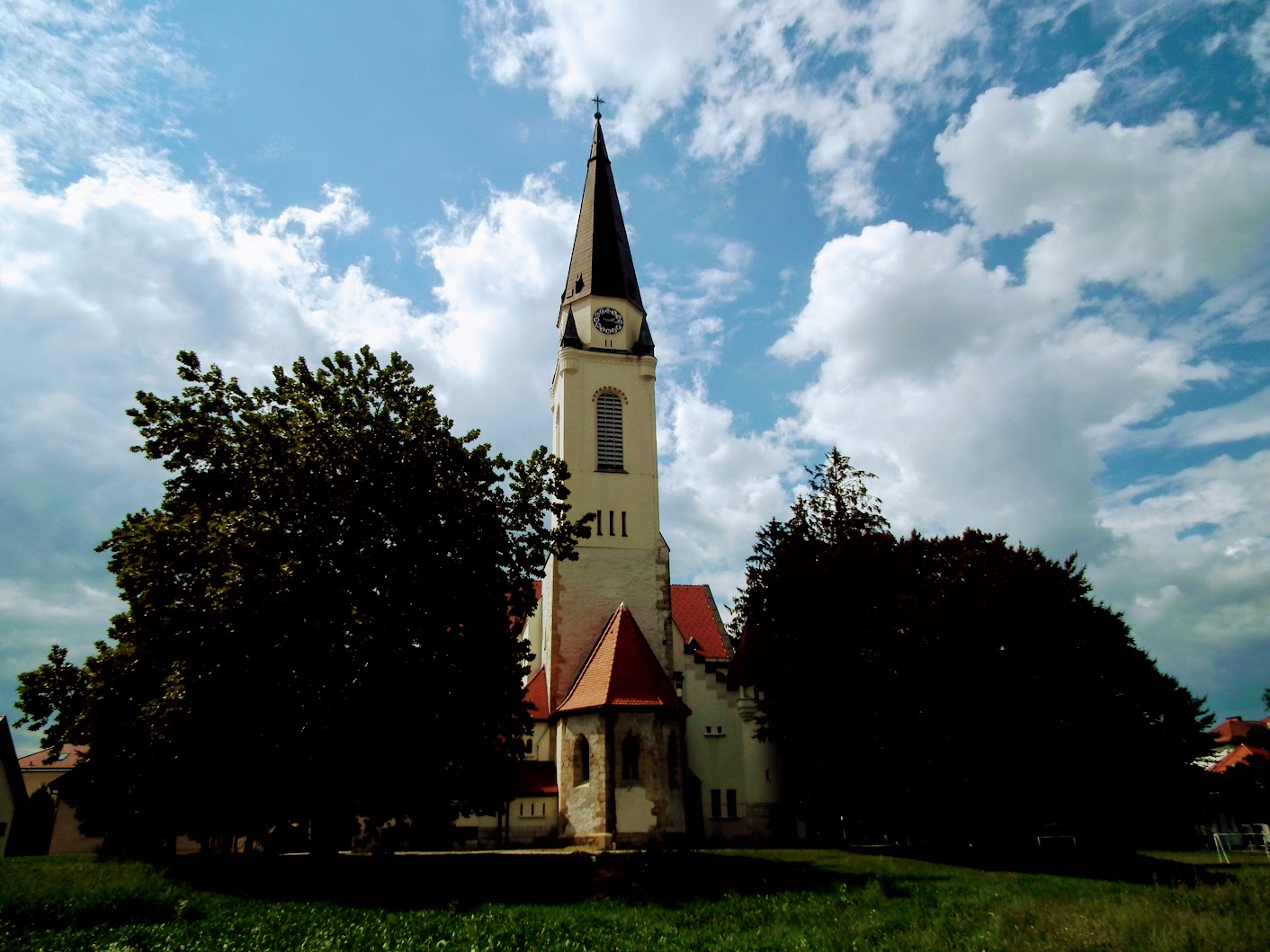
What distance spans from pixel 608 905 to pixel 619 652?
1392cm

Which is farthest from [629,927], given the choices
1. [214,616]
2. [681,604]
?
[681,604]

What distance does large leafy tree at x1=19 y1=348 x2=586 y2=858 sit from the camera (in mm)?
17438

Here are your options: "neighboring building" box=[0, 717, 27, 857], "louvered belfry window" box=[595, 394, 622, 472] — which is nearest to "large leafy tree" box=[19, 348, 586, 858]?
"louvered belfry window" box=[595, 394, 622, 472]

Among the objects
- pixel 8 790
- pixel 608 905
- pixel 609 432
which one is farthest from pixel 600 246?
pixel 8 790

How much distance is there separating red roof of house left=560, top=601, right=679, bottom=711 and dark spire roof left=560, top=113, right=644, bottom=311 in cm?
1542

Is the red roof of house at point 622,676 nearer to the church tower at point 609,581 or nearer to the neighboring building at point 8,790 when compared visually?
the church tower at point 609,581

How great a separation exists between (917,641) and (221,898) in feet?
67.2

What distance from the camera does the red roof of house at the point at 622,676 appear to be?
28.9 metres

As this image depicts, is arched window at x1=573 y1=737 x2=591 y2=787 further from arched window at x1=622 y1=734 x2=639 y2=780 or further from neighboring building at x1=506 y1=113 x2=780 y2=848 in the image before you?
arched window at x1=622 y1=734 x2=639 y2=780

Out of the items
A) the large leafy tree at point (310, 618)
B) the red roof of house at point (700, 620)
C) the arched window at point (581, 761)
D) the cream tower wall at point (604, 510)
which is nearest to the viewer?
the large leafy tree at point (310, 618)

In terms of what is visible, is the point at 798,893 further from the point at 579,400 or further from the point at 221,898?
the point at 579,400

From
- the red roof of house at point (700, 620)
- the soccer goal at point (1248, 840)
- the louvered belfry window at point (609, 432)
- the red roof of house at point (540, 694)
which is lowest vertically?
the soccer goal at point (1248, 840)

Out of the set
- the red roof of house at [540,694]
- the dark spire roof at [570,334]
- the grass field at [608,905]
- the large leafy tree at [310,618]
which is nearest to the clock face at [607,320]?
the dark spire roof at [570,334]

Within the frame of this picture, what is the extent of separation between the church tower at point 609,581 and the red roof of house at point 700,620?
19.2 ft
